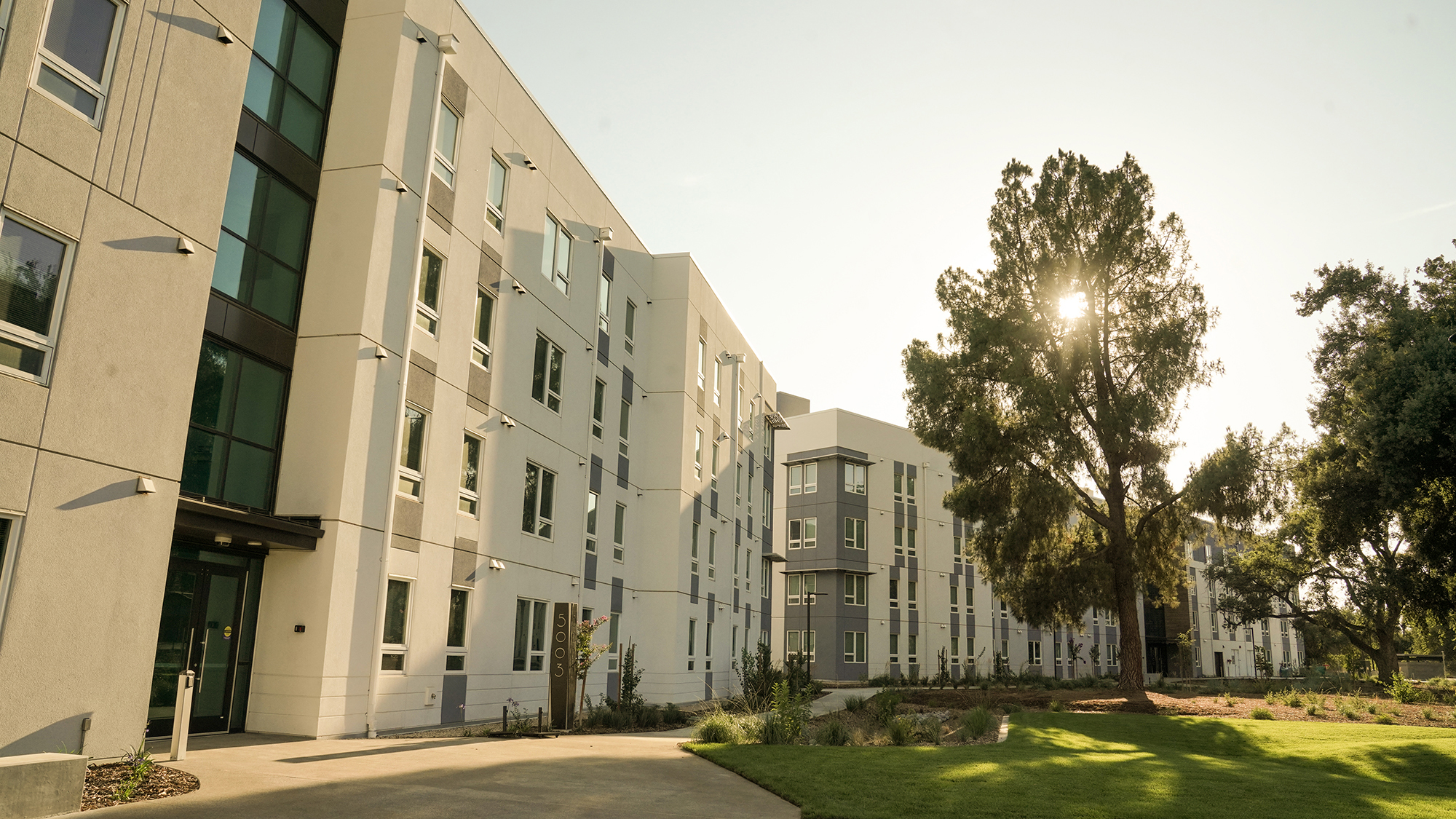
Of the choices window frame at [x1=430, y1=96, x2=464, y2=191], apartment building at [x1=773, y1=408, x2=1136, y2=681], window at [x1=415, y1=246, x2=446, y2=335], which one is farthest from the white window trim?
apartment building at [x1=773, y1=408, x2=1136, y2=681]

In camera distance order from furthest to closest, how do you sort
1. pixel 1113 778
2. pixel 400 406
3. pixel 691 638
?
pixel 691 638
pixel 400 406
pixel 1113 778

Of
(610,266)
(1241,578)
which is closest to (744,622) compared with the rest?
(610,266)

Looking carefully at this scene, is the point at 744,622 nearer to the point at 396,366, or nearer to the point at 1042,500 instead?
the point at 1042,500

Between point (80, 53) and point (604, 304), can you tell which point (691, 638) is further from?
point (80, 53)

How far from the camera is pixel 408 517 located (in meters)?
15.3

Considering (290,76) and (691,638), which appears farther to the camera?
(691,638)

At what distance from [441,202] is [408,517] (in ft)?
19.1

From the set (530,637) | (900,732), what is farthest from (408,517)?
(900,732)

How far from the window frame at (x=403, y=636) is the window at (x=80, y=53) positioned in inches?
320

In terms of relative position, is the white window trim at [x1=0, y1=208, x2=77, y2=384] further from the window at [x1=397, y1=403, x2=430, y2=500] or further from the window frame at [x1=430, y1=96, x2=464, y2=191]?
the window frame at [x1=430, y1=96, x2=464, y2=191]

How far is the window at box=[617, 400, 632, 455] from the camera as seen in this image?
26391 millimetres

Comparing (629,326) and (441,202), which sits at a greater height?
(629,326)

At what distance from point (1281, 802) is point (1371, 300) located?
25934mm

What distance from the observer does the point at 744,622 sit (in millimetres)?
36031
